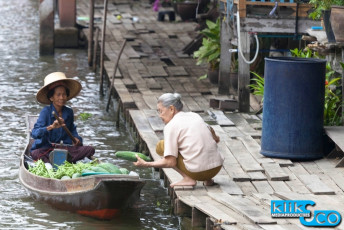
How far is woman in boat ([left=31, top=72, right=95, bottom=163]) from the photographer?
1023 cm

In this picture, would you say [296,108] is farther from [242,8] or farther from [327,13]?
[242,8]

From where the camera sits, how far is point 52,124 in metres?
10.1

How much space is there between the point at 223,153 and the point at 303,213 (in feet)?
9.17

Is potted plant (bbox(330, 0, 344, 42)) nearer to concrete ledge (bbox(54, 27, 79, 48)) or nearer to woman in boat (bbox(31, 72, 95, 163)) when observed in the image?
woman in boat (bbox(31, 72, 95, 163))

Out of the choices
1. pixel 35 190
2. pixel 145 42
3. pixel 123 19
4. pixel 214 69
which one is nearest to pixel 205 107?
pixel 214 69

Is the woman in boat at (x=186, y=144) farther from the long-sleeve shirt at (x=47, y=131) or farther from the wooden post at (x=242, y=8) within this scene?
the wooden post at (x=242, y=8)

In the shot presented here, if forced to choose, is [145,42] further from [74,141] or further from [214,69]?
[74,141]

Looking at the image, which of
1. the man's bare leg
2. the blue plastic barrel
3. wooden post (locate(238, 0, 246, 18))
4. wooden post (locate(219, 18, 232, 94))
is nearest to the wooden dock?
the man's bare leg

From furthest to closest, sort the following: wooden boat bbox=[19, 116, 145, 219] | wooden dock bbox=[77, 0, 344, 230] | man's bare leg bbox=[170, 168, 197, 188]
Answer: man's bare leg bbox=[170, 168, 197, 188], wooden boat bbox=[19, 116, 145, 219], wooden dock bbox=[77, 0, 344, 230]

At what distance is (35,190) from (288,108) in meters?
3.00

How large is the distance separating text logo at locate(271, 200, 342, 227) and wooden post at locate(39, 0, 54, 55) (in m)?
12.6

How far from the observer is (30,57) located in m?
20.3

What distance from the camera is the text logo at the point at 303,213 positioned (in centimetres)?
795

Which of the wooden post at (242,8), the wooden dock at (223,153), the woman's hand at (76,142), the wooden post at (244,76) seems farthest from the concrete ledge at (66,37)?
the woman's hand at (76,142)
